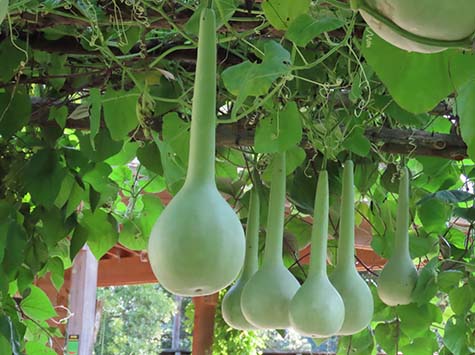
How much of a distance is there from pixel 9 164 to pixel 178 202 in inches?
31.7

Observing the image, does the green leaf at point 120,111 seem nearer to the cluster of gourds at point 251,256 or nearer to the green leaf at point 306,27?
the cluster of gourds at point 251,256

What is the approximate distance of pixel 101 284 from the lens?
3309mm

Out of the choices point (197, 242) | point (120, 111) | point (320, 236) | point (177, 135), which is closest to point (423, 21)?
point (197, 242)

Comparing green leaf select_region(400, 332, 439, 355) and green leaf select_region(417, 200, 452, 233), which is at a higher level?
green leaf select_region(417, 200, 452, 233)

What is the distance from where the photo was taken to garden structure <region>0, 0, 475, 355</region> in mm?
394

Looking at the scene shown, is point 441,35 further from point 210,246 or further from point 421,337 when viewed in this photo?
point 421,337

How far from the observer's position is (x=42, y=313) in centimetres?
130

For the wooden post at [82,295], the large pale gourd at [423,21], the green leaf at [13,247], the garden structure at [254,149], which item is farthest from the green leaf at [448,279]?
the wooden post at [82,295]

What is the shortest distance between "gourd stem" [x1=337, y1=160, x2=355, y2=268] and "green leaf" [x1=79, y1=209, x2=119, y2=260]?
20.7 inches

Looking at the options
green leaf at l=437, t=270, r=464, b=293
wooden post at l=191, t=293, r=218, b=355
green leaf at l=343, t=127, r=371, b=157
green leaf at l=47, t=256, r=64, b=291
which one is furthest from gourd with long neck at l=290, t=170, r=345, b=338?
wooden post at l=191, t=293, r=218, b=355

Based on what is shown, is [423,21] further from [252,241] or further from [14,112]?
[14,112]

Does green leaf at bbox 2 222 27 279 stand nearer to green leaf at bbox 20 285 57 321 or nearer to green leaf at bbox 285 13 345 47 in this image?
→ green leaf at bbox 20 285 57 321

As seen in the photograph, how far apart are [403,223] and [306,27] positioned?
35cm

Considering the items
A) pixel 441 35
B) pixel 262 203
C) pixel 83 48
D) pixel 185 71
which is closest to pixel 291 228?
pixel 262 203
